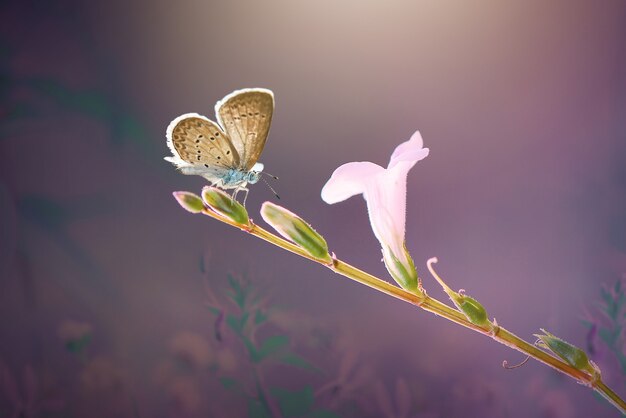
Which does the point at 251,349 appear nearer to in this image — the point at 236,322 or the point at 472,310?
the point at 236,322

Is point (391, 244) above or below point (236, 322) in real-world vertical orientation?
above

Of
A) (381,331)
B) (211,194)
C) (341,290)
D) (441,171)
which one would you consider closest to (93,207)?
(341,290)

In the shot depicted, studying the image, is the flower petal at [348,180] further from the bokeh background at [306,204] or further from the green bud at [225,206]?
the bokeh background at [306,204]

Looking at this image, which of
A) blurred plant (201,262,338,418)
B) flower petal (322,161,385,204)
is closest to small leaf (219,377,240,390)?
blurred plant (201,262,338,418)

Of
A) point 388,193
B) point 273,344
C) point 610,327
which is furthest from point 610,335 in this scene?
point 388,193

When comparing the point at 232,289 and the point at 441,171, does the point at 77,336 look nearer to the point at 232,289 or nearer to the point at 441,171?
the point at 232,289

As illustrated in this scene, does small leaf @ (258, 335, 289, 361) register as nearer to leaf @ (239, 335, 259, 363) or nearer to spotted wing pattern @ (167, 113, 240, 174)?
leaf @ (239, 335, 259, 363)
